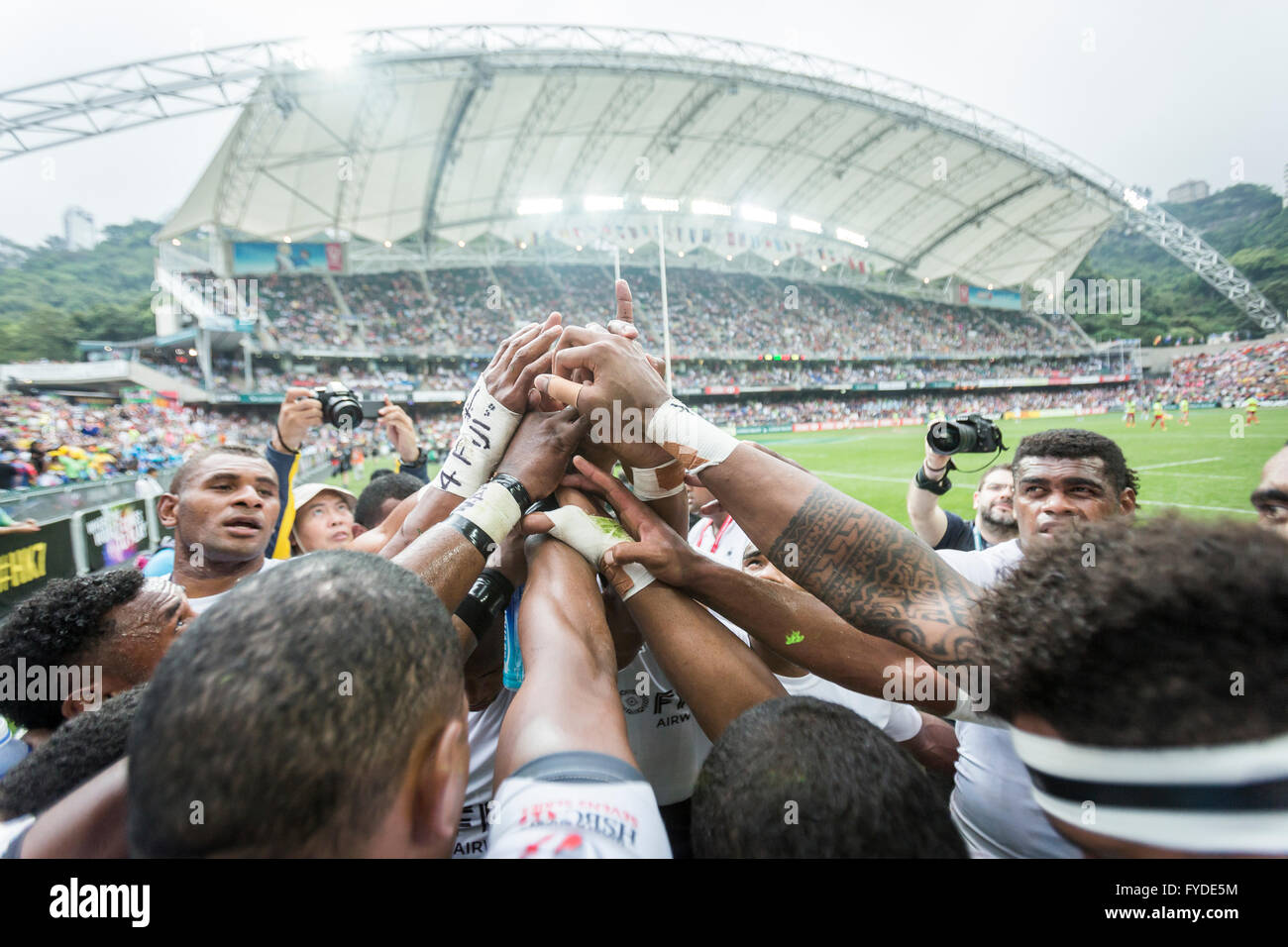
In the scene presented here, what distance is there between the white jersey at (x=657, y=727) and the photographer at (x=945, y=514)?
2910 millimetres

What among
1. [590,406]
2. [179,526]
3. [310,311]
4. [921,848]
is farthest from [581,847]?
[310,311]

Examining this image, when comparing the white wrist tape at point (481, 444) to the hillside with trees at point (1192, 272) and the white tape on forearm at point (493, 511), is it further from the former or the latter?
the hillside with trees at point (1192, 272)

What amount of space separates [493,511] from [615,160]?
36.6 metres

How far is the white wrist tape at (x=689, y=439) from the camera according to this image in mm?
1706

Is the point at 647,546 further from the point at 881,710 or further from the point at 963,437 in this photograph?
the point at 963,437

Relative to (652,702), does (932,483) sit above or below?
above

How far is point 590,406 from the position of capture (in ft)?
5.78

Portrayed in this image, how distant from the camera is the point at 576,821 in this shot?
1024 millimetres

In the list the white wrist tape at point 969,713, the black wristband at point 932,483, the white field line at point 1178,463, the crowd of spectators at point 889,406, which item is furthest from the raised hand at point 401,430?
the crowd of spectators at point 889,406

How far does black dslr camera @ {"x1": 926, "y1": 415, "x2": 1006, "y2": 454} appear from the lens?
4.00m

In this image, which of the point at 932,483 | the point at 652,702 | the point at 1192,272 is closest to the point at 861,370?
the point at 1192,272
